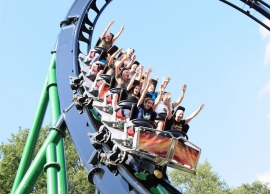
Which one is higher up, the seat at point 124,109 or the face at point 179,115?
the seat at point 124,109

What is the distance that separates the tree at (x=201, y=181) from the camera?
57.1 ft

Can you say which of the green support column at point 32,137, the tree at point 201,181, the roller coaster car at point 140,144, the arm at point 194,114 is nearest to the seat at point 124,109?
the roller coaster car at point 140,144

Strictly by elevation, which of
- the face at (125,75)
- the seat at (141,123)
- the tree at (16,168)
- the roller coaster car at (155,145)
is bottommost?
the roller coaster car at (155,145)

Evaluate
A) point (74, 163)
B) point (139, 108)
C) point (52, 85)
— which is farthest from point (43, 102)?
point (74, 163)

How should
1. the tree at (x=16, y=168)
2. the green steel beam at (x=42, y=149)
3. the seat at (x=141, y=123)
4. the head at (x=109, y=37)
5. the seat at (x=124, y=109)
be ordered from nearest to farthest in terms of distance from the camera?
the seat at (x=141, y=123)
the seat at (x=124, y=109)
the green steel beam at (x=42, y=149)
the head at (x=109, y=37)
the tree at (x=16, y=168)

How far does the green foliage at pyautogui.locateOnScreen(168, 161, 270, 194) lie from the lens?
685 inches

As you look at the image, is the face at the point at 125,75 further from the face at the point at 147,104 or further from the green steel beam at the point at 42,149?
the green steel beam at the point at 42,149

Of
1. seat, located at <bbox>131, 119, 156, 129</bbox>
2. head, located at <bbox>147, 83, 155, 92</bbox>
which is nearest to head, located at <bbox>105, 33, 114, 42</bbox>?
head, located at <bbox>147, 83, 155, 92</bbox>

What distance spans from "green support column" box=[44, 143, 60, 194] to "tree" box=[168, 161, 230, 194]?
1280cm

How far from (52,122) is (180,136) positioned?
2414mm

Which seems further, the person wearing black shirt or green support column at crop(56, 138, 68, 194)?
green support column at crop(56, 138, 68, 194)

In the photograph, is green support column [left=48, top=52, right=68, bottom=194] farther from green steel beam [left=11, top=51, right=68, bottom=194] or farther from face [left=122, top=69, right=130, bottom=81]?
face [left=122, top=69, right=130, bottom=81]

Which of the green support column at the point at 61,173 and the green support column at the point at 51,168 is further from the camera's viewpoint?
the green support column at the point at 61,173

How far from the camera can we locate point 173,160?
146 inches
